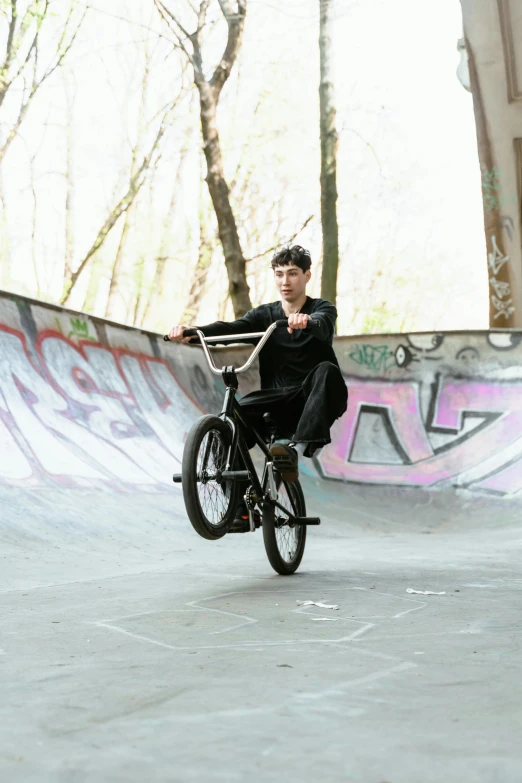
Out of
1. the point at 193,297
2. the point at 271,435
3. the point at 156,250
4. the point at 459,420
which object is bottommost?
the point at 271,435

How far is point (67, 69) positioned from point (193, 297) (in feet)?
29.8

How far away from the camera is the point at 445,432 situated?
12.3 m

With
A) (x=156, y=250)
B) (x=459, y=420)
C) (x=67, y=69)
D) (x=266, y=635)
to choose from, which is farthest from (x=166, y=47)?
(x=266, y=635)

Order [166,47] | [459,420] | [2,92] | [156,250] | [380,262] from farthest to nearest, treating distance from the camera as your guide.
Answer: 1. [380,262]
2. [156,250]
3. [166,47]
4. [2,92]
5. [459,420]

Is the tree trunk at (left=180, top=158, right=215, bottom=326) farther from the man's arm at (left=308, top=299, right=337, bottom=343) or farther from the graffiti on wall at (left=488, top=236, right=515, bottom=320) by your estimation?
the man's arm at (left=308, top=299, right=337, bottom=343)

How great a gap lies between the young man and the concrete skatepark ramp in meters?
0.88

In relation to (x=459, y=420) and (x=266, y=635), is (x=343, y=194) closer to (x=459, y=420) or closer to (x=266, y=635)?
(x=459, y=420)

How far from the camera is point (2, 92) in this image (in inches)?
923

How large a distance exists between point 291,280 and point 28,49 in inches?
876

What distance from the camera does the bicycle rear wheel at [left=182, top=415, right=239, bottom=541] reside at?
14.3 feet

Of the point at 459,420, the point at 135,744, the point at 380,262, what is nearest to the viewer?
the point at 135,744

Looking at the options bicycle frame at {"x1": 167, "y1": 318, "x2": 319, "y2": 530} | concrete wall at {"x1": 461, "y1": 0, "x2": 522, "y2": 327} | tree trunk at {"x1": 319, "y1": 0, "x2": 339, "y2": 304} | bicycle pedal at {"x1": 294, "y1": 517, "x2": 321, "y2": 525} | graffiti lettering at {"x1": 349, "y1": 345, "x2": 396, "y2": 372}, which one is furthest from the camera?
tree trunk at {"x1": 319, "y1": 0, "x2": 339, "y2": 304}

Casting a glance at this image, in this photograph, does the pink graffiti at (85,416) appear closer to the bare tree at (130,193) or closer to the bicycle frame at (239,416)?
the bicycle frame at (239,416)

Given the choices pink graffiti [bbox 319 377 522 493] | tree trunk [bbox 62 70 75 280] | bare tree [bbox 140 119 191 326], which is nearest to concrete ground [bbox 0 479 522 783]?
pink graffiti [bbox 319 377 522 493]
